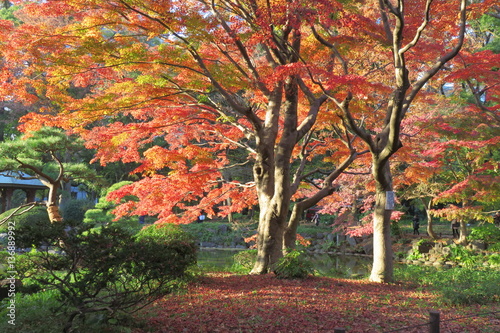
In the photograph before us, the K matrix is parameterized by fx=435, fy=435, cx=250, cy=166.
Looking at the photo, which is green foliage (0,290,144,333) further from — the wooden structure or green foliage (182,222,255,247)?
green foliage (182,222,255,247)

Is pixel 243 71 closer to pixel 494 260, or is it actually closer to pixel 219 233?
pixel 494 260

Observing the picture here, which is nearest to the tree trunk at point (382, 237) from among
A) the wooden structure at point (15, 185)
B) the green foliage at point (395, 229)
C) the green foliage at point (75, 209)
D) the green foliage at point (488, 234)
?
the green foliage at point (488, 234)

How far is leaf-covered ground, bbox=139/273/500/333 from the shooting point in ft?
16.1

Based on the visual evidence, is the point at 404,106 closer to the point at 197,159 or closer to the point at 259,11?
the point at 259,11

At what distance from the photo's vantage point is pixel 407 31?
8.23 m

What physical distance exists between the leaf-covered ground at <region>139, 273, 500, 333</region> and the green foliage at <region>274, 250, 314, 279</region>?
18 centimetres

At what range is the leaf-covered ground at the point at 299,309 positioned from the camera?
4918 mm

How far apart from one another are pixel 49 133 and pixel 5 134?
18.9m

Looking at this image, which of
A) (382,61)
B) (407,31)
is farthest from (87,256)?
(382,61)

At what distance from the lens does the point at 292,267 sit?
7.74 metres

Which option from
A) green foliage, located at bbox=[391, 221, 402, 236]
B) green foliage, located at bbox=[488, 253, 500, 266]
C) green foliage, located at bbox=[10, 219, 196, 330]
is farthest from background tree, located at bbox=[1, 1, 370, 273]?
green foliage, located at bbox=[391, 221, 402, 236]

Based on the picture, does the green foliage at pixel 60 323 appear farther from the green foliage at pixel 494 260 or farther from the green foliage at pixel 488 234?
the green foliage at pixel 488 234

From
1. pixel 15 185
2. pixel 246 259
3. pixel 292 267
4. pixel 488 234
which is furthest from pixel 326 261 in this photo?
pixel 15 185

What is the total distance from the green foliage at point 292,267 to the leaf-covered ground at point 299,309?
18 cm
